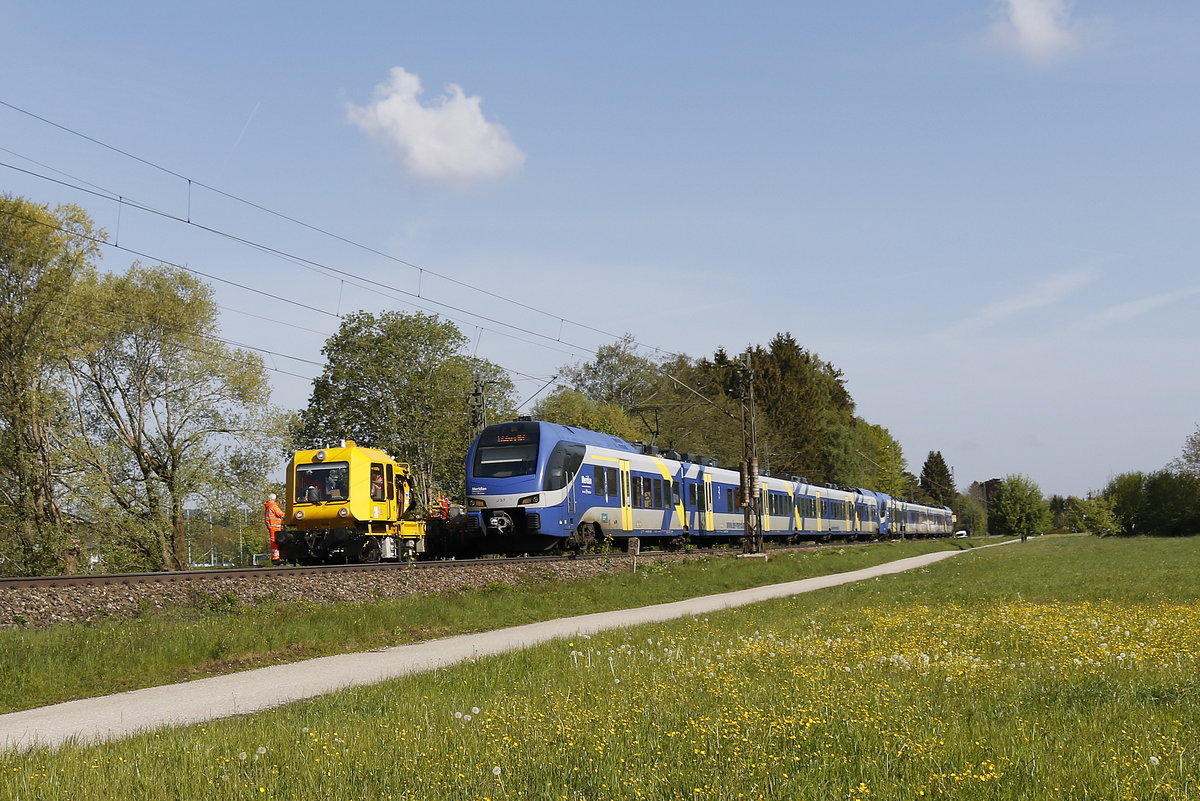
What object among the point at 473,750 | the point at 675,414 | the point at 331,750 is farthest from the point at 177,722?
the point at 675,414

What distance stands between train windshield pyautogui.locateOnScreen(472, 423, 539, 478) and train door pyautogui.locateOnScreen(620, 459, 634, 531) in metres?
4.49

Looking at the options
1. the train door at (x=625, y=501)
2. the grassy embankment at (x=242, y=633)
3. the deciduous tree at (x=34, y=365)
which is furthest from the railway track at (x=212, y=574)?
the deciduous tree at (x=34, y=365)

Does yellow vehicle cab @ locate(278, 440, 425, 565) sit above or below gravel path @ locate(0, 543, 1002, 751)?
above

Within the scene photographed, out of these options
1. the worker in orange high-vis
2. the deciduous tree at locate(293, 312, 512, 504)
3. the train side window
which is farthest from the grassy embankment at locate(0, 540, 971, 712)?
the deciduous tree at locate(293, 312, 512, 504)

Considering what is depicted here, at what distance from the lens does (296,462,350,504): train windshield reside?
2814 cm

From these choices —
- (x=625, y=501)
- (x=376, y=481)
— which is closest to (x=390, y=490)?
(x=376, y=481)

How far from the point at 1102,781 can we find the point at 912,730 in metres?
1.45

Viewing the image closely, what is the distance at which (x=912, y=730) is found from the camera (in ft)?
23.5

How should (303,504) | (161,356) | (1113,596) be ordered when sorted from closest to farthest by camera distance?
(1113,596) < (303,504) < (161,356)

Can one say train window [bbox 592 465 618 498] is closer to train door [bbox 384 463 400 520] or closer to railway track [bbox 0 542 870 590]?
railway track [bbox 0 542 870 590]

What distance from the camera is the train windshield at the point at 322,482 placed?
2814cm

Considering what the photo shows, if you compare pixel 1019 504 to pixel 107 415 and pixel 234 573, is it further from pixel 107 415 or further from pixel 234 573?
pixel 234 573

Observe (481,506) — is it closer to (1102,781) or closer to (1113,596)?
(1113,596)

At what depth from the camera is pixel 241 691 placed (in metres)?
11.8
